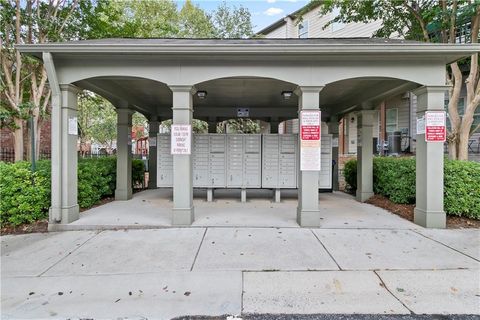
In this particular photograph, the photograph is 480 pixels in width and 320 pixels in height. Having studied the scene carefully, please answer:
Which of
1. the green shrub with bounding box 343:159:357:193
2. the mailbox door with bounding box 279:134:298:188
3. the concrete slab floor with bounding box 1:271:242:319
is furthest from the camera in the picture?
the green shrub with bounding box 343:159:357:193

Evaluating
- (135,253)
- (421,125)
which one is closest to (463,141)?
(421,125)

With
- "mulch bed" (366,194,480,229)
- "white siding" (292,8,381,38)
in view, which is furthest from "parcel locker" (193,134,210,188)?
"white siding" (292,8,381,38)

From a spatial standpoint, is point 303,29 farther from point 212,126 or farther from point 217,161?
point 217,161

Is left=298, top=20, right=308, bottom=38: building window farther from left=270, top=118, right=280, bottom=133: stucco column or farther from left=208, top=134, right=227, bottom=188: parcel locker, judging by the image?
left=208, top=134, right=227, bottom=188: parcel locker

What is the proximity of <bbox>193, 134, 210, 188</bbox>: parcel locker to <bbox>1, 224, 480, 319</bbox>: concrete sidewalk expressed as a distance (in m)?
2.68

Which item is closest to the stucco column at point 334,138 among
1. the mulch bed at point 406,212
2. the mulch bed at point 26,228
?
the mulch bed at point 406,212

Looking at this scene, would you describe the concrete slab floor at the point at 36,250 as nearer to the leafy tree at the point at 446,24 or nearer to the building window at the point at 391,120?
the leafy tree at the point at 446,24

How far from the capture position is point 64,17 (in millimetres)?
8242

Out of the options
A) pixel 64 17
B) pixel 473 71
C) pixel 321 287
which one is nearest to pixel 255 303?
pixel 321 287

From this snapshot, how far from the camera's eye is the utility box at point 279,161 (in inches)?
285

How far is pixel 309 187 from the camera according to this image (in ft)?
16.2

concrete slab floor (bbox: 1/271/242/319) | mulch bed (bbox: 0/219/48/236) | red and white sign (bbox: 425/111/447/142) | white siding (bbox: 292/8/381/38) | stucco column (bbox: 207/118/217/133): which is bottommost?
concrete slab floor (bbox: 1/271/242/319)

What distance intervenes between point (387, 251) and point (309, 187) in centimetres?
159

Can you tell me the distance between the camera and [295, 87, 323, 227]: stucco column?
4.88m
